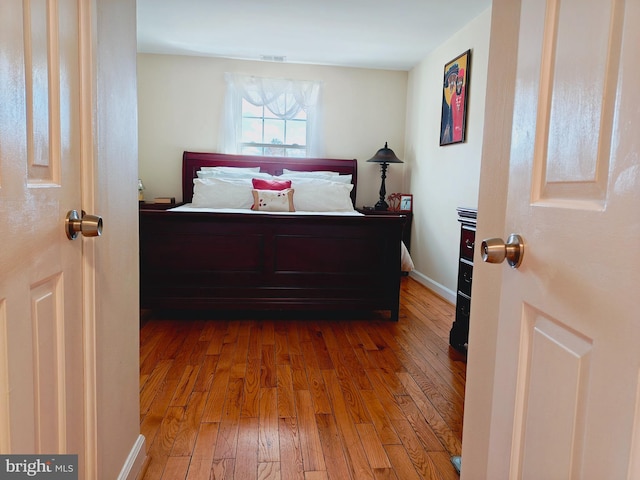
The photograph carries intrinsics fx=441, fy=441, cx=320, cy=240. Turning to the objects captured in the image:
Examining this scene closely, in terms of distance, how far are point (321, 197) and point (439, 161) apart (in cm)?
126

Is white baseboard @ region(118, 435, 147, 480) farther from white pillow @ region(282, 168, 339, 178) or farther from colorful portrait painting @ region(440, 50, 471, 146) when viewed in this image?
white pillow @ region(282, 168, 339, 178)

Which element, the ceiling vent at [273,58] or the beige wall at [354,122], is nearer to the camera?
the beige wall at [354,122]

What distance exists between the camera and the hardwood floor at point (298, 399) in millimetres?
Answer: 1615

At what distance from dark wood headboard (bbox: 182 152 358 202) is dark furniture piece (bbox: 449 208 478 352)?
2903 mm

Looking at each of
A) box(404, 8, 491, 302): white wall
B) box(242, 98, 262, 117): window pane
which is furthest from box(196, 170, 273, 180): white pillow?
box(404, 8, 491, 302): white wall

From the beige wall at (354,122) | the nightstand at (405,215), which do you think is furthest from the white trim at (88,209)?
the nightstand at (405,215)

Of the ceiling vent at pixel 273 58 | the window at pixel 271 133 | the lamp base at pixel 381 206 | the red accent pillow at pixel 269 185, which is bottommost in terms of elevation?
the lamp base at pixel 381 206

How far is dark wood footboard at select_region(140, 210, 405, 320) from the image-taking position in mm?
3207

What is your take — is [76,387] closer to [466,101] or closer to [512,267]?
[512,267]

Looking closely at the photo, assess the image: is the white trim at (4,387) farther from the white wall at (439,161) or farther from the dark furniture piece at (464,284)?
the white wall at (439,161)

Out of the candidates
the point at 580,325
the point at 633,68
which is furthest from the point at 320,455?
the point at 633,68

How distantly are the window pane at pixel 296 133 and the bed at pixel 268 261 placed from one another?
2410 mm

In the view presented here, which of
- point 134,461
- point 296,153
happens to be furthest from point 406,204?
point 134,461

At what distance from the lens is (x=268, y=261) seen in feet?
10.8
